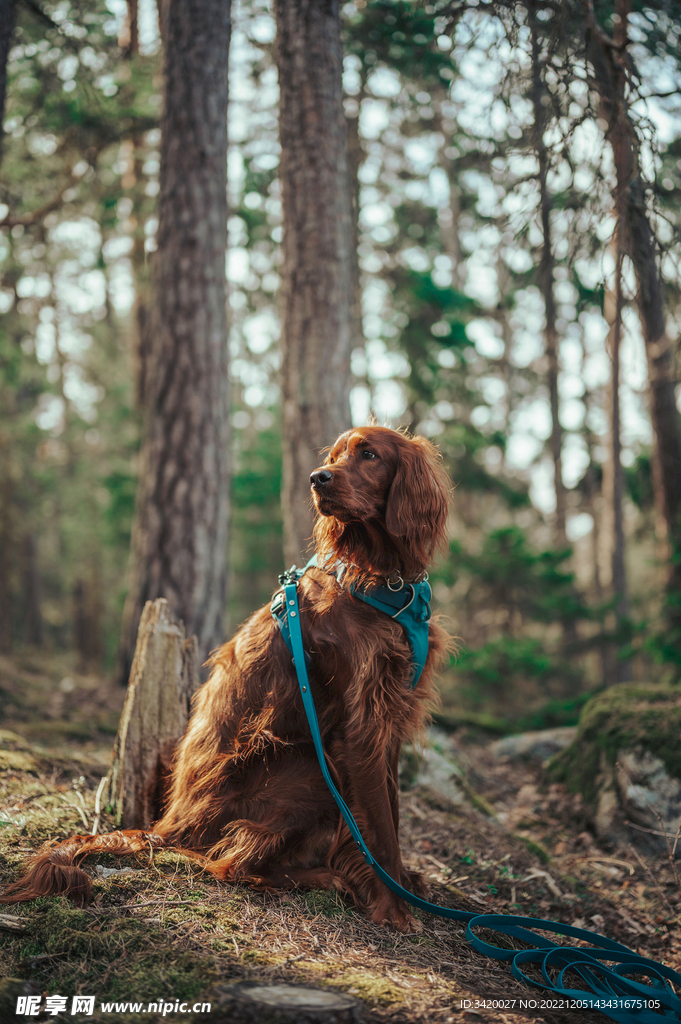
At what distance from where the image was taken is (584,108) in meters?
4.20

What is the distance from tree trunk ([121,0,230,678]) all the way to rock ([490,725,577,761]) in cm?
290

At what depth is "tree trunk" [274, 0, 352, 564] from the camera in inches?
206

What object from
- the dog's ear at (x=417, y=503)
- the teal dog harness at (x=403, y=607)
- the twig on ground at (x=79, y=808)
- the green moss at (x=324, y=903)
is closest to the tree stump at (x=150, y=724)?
the twig on ground at (x=79, y=808)

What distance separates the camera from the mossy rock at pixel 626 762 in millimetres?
4227

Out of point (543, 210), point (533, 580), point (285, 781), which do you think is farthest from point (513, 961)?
point (533, 580)

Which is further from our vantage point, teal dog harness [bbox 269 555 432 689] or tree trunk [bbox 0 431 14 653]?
tree trunk [bbox 0 431 14 653]

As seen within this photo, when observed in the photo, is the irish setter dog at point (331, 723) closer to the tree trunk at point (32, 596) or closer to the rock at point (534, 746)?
→ the rock at point (534, 746)

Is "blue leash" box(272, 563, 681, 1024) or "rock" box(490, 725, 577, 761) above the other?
"blue leash" box(272, 563, 681, 1024)

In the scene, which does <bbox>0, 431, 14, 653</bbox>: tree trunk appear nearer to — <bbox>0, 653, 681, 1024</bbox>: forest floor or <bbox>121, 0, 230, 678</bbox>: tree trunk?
<bbox>121, 0, 230, 678</bbox>: tree trunk

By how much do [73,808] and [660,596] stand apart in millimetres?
7774

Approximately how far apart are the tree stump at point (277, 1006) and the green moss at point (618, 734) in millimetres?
3244

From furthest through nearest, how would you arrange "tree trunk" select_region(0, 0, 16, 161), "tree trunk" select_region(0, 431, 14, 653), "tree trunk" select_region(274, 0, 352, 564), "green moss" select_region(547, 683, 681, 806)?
"tree trunk" select_region(0, 431, 14, 653), "tree trunk" select_region(0, 0, 16, 161), "tree trunk" select_region(274, 0, 352, 564), "green moss" select_region(547, 683, 681, 806)

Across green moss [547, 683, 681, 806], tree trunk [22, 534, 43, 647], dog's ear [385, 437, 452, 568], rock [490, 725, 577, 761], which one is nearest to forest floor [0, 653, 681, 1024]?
green moss [547, 683, 681, 806]

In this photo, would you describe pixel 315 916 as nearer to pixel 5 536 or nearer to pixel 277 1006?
pixel 277 1006
